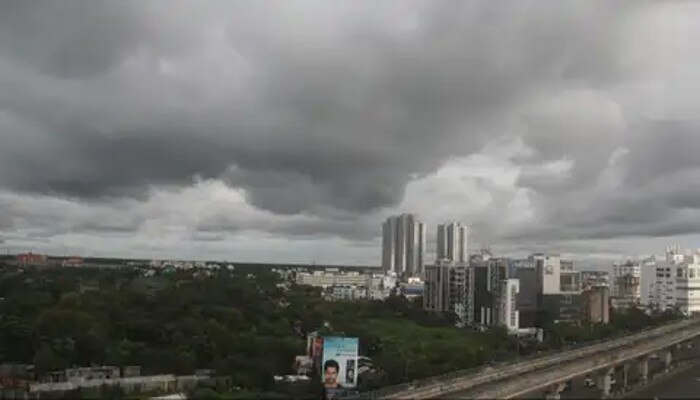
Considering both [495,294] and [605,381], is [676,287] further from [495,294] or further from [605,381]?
[605,381]

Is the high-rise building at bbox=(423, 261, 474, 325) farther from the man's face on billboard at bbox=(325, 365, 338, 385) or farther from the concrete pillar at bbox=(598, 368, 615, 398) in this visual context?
the man's face on billboard at bbox=(325, 365, 338, 385)

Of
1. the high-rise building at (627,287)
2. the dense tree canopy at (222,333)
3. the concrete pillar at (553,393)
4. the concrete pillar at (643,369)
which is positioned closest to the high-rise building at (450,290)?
the dense tree canopy at (222,333)

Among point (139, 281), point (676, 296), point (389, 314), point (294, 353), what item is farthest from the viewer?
point (676, 296)

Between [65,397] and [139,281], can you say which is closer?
[65,397]

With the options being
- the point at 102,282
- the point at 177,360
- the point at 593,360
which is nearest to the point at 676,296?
the point at 593,360

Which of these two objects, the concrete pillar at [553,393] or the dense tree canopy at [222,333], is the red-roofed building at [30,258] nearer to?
the dense tree canopy at [222,333]

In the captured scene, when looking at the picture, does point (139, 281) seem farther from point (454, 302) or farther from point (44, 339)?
point (44, 339)
